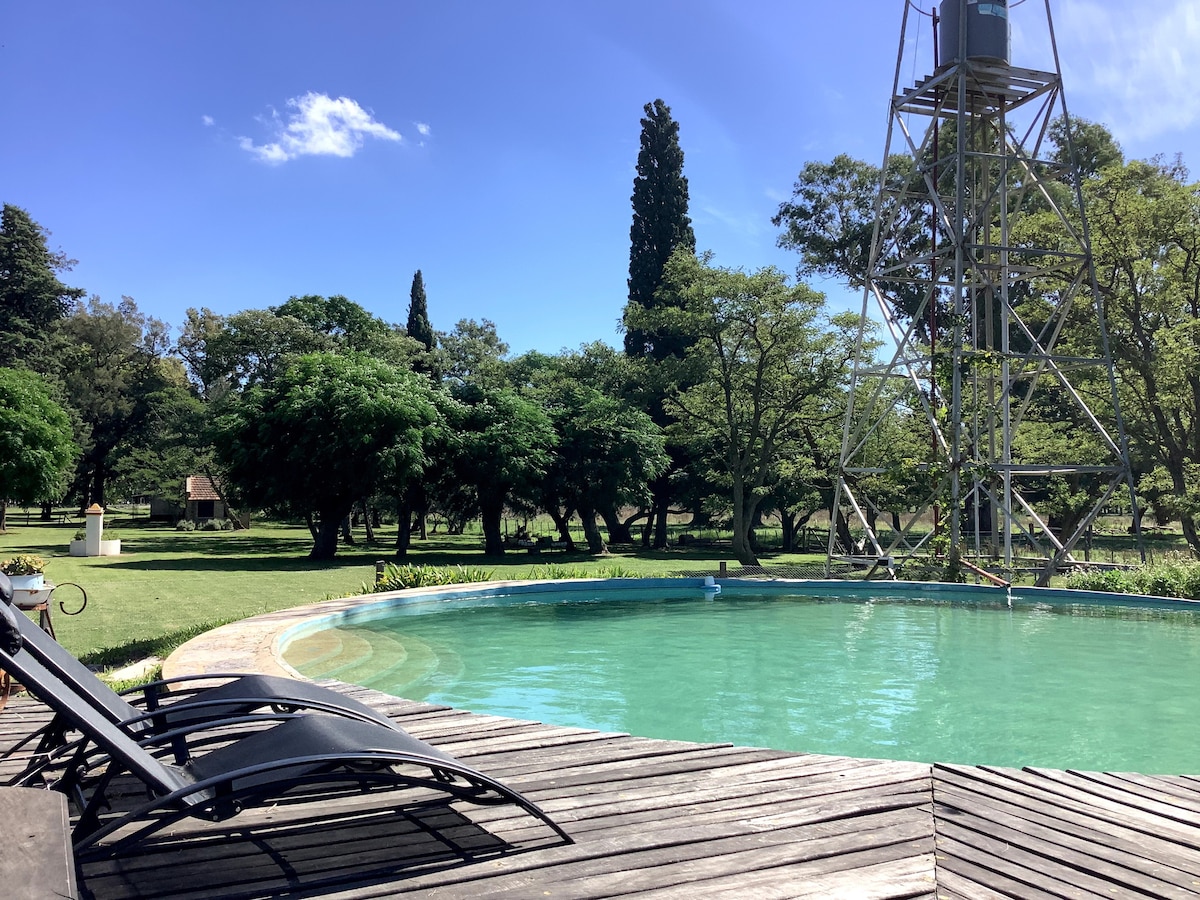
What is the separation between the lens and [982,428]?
73.5 ft

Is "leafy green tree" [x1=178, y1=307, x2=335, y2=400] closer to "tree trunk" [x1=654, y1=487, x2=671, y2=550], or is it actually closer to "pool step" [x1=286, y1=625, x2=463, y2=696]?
"tree trunk" [x1=654, y1=487, x2=671, y2=550]

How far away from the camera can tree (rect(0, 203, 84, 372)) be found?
46.0 meters

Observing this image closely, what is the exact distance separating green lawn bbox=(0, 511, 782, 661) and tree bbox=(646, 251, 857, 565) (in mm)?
4063

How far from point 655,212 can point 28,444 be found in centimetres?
2566

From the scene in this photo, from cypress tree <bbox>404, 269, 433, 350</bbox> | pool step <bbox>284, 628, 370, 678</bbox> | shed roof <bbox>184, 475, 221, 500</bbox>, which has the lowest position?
pool step <bbox>284, 628, 370, 678</bbox>

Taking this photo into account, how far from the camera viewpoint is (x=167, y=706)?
383 centimetres

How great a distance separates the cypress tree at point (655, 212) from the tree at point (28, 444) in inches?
868

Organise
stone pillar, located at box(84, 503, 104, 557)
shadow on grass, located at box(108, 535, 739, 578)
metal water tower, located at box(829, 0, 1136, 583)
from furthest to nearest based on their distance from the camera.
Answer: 1. stone pillar, located at box(84, 503, 104, 557)
2. shadow on grass, located at box(108, 535, 739, 578)
3. metal water tower, located at box(829, 0, 1136, 583)

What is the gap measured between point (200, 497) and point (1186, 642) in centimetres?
4783

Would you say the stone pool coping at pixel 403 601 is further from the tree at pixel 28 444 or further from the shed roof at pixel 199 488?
the shed roof at pixel 199 488

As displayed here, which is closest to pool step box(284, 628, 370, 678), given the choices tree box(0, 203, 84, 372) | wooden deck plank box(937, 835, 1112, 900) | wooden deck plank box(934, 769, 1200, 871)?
wooden deck plank box(934, 769, 1200, 871)

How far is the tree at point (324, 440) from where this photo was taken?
22.9m

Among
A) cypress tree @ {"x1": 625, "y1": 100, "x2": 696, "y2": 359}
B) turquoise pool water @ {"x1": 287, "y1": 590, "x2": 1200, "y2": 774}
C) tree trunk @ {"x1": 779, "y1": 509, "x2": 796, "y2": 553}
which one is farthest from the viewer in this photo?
cypress tree @ {"x1": 625, "y1": 100, "x2": 696, "y2": 359}

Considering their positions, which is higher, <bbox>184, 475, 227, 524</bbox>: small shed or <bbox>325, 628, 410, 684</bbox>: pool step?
<bbox>184, 475, 227, 524</bbox>: small shed
